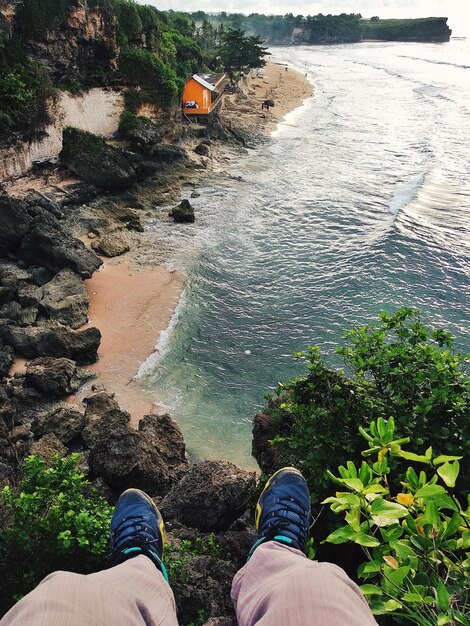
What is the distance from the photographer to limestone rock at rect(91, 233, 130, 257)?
58.1ft

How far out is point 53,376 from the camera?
10.8m

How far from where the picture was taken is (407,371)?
4.56 m

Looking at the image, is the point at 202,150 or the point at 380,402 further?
the point at 202,150

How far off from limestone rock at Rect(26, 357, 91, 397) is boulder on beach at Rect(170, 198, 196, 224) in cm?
1073

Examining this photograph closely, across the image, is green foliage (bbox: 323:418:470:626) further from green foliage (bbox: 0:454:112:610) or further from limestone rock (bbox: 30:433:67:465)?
limestone rock (bbox: 30:433:67:465)

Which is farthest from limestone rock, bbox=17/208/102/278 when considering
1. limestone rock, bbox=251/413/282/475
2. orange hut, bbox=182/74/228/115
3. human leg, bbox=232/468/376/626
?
orange hut, bbox=182/74/228/115

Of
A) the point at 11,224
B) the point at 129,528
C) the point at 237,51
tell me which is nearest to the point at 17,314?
the point at 11,224

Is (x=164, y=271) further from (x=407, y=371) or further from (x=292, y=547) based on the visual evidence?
(x=292, y=547)

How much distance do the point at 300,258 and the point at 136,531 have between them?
51.5ft

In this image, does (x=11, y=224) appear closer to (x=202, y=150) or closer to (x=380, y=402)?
(x=380, y=402)

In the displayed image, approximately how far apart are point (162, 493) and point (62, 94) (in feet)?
70.7

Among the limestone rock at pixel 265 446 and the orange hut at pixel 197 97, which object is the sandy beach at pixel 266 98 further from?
the limestone rock at pixel 265 446

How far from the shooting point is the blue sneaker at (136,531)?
11.2ft

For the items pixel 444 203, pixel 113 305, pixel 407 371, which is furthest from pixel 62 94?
pixel 407 371
